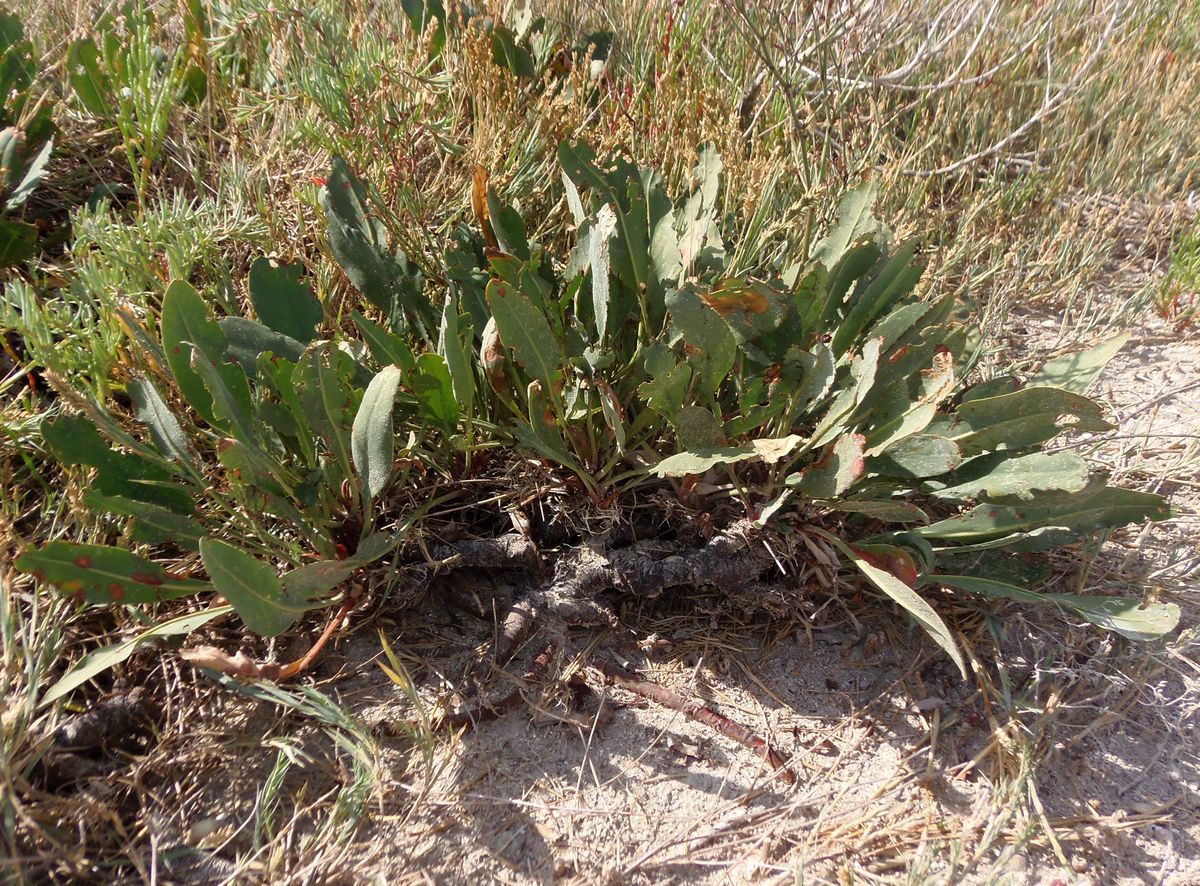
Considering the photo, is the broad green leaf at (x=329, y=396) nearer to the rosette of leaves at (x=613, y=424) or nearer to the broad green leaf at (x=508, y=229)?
the rosette of leaves at (x=613, y=424)

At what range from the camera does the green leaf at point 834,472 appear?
1355 millimetres

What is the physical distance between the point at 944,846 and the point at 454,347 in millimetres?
1076

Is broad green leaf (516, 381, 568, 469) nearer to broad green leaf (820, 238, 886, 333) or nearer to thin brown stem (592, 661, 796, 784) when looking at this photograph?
thin brown stem (592, 661, 796, 784)

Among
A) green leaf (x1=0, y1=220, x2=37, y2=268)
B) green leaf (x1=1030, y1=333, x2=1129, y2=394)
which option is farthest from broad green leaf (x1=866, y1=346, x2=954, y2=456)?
green leaf (x1=0, y1=220, x2=37, y2=268)

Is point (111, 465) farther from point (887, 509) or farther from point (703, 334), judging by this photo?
point (887, 509)

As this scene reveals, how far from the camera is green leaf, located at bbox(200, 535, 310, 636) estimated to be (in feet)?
3.83

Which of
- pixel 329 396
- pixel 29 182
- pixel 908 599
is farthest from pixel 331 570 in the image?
pixel 29 182

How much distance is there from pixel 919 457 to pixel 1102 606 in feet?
1.41

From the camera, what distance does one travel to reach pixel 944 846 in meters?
1.29

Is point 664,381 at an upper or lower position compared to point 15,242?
lower

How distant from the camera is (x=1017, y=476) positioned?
1453mm

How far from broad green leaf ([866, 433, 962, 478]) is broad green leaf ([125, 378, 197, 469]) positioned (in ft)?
3.80

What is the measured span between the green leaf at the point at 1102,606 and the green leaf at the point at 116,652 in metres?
1.20

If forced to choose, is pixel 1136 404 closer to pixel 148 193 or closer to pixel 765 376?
pixel 765 376
